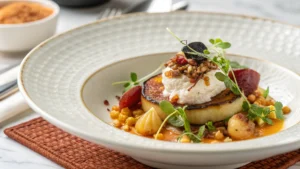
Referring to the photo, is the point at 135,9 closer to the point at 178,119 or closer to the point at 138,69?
the point at 138,69

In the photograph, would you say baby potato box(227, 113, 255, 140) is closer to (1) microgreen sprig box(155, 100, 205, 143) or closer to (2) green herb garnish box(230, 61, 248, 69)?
(1) microgreen sprig box(155, 100, 205, 143)

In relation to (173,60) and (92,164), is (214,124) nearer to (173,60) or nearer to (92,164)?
(173,60)

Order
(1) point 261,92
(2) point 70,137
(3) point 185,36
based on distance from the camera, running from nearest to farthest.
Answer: (2) point 70,137 → (1) point 261,92 → (3) point 185,36

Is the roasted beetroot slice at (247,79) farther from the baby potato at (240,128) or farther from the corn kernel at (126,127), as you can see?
the corn kernel at (126,127)

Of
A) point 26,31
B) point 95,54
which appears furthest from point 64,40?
point 26,31

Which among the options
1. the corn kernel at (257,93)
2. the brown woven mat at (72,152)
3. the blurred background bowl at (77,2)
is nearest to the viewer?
the brown woven mat at (72,152)

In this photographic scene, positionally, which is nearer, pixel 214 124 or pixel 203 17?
pixel 214 124

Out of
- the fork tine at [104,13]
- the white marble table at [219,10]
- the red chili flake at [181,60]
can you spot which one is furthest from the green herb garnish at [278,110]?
the fork tine at [104,13]

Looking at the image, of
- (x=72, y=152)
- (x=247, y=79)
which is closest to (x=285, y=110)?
(x=247, y=79)
